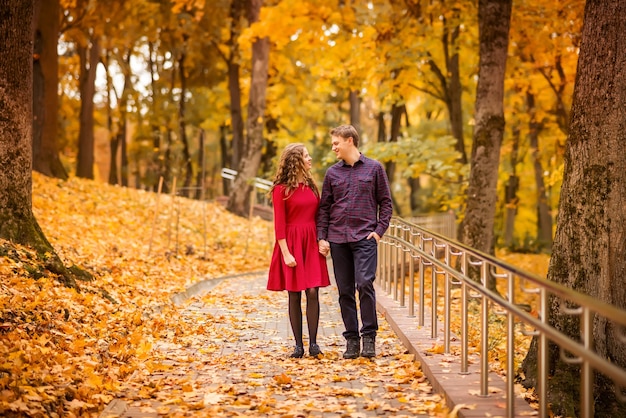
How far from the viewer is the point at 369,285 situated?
324 inches

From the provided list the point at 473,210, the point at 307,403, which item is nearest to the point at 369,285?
the point at 307,403

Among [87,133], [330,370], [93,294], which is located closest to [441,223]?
[87,133]

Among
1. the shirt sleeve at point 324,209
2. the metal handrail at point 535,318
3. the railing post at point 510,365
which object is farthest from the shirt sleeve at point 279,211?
the railing post at point 510,365

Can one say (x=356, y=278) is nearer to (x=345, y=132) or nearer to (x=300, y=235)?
(x=300, y=235)

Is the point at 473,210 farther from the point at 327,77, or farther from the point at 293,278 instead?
the point at 327,77

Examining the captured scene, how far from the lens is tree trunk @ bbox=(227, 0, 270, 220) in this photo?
1037 inches

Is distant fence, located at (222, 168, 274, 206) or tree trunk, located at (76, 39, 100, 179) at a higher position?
tree trunk, located at (76, 39, 100, 179)

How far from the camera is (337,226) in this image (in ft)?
27.3

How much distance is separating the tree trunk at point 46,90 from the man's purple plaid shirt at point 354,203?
14902 mm

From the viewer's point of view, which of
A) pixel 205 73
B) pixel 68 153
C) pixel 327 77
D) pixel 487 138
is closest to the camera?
pixel 487 138

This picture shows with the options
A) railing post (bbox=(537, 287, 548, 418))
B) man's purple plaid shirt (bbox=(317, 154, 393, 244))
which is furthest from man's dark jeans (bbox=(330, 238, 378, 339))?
railing post (bbox=(537, 287, 548, 418))

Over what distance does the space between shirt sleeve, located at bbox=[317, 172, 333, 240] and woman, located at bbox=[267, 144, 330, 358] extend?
6cm

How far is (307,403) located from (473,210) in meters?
9.22

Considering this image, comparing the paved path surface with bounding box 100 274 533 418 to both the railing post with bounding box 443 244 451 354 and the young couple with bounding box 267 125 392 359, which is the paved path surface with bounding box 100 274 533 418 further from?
the young couple with bounding box 267 125 392 359
